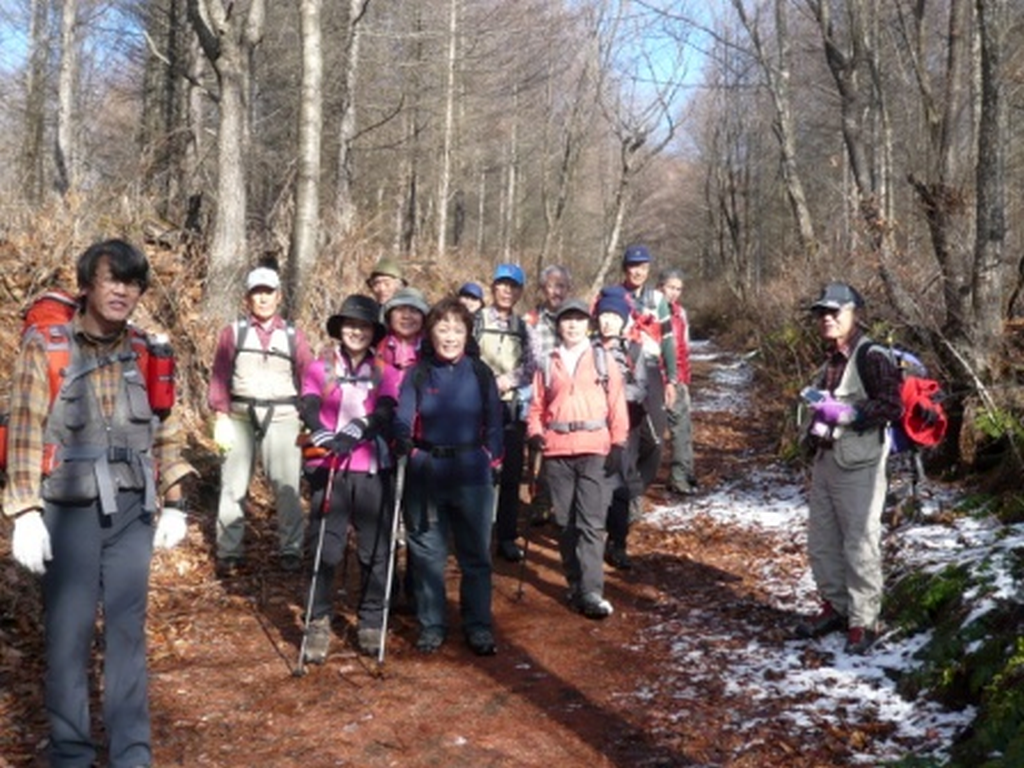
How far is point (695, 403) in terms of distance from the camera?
52.3 ft

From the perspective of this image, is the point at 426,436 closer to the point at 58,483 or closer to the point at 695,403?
the point at 58,483

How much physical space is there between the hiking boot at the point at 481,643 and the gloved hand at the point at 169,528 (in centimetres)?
222

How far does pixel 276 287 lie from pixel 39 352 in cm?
328

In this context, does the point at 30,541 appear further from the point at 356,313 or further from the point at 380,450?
the point at 356,313

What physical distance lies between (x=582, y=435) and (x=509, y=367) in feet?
5.90

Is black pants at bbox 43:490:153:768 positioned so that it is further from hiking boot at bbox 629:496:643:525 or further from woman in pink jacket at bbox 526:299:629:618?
hiking boot at bbox 629:496:643:525

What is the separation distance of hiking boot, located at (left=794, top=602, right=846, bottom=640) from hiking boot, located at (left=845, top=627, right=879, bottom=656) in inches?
10.4

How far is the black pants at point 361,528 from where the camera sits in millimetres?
5508

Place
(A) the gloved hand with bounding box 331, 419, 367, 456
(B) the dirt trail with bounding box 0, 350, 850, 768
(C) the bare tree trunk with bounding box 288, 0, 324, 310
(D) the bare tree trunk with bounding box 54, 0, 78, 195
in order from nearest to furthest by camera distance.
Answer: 1. (B) the dirt trail with bounding box 0, 350, 850, 768
2. (A) the gloved hand with bounding box 331, 419, 367, 456
3. (C) the bare tree trunk with bounding box 288, 0, 324, 310
4. (D) the bare tree trunk with bounding box 54, 0, 78, 195

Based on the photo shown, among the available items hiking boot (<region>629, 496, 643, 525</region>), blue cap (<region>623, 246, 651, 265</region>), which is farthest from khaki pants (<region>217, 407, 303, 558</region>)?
blue cap (<region>623, 246, 651, 265</region>)

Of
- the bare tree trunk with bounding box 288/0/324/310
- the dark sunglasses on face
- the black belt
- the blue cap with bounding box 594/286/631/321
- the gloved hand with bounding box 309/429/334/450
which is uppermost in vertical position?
the bare tree trunk with bounding box 288/0/324/310

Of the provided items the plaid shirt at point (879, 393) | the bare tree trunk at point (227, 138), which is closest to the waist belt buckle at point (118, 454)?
the plaid shirt at point (879, 393)

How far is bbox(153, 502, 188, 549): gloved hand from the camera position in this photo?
384 cm

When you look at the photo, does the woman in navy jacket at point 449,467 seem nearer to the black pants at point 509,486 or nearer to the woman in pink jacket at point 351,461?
the woman in pink jacket at point 351,461
